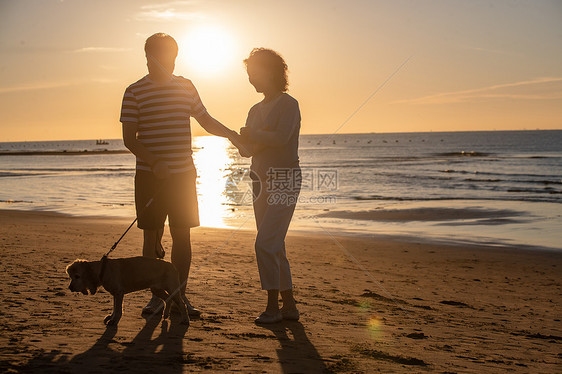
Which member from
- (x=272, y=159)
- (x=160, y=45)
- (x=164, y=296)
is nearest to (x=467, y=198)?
(x=272, y=159)

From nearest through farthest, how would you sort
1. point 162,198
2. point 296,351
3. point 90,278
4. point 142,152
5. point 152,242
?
point 296,351
point 90,278
point 142,152
point 162,198
point 152,242

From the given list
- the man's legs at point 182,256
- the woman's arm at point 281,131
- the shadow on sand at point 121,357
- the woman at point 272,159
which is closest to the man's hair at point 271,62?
the woman at point 272,159

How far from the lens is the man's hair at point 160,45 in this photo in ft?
13.2

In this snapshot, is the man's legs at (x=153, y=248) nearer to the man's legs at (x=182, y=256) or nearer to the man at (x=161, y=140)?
the man at (x=161, y=140)

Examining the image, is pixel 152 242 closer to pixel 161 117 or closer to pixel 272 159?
pixel 161 117

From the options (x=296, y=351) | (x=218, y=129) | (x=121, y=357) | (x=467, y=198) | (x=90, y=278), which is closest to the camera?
(x=121, y=357)

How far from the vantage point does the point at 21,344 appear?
339 cm

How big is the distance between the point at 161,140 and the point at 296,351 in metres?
1.93

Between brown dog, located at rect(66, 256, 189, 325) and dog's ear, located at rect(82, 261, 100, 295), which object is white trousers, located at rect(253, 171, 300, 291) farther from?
dog's ear, located at rect(82, 261, 100, 295)

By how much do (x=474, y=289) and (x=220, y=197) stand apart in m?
15.9

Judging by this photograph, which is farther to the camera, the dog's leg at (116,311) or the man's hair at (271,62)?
the man's hair at (271,62)

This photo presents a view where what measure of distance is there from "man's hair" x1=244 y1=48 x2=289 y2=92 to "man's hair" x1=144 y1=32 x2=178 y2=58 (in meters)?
0.63

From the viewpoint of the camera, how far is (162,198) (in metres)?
4.13

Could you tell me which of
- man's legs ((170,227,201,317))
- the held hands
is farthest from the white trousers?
man's legs ((170,227,201,317))
